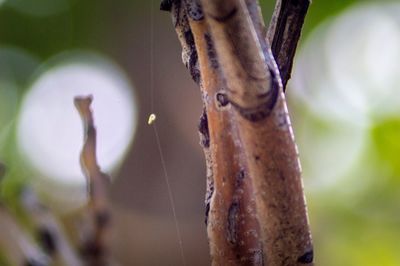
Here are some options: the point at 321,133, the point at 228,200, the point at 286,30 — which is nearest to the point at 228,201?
the point at 228,200

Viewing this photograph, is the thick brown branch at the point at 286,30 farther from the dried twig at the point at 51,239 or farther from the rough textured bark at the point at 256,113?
the dried twig at the point at 51,239

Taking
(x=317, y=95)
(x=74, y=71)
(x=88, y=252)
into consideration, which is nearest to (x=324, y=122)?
(x=317, y=95)

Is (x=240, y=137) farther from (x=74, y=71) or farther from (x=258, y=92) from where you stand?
(x=74, y=71)

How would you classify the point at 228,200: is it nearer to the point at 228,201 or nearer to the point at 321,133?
the point at 228,201

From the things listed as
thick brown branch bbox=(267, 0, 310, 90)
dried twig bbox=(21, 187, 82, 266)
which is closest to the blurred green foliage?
thick brown branch bbox=(267, 0, 310, 90)

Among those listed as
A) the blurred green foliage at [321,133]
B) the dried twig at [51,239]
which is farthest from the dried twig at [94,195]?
the blurred green foliage at [321,133]

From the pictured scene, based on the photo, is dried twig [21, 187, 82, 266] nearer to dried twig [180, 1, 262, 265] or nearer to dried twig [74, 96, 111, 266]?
dried twig [74, 96, 111, 266]
